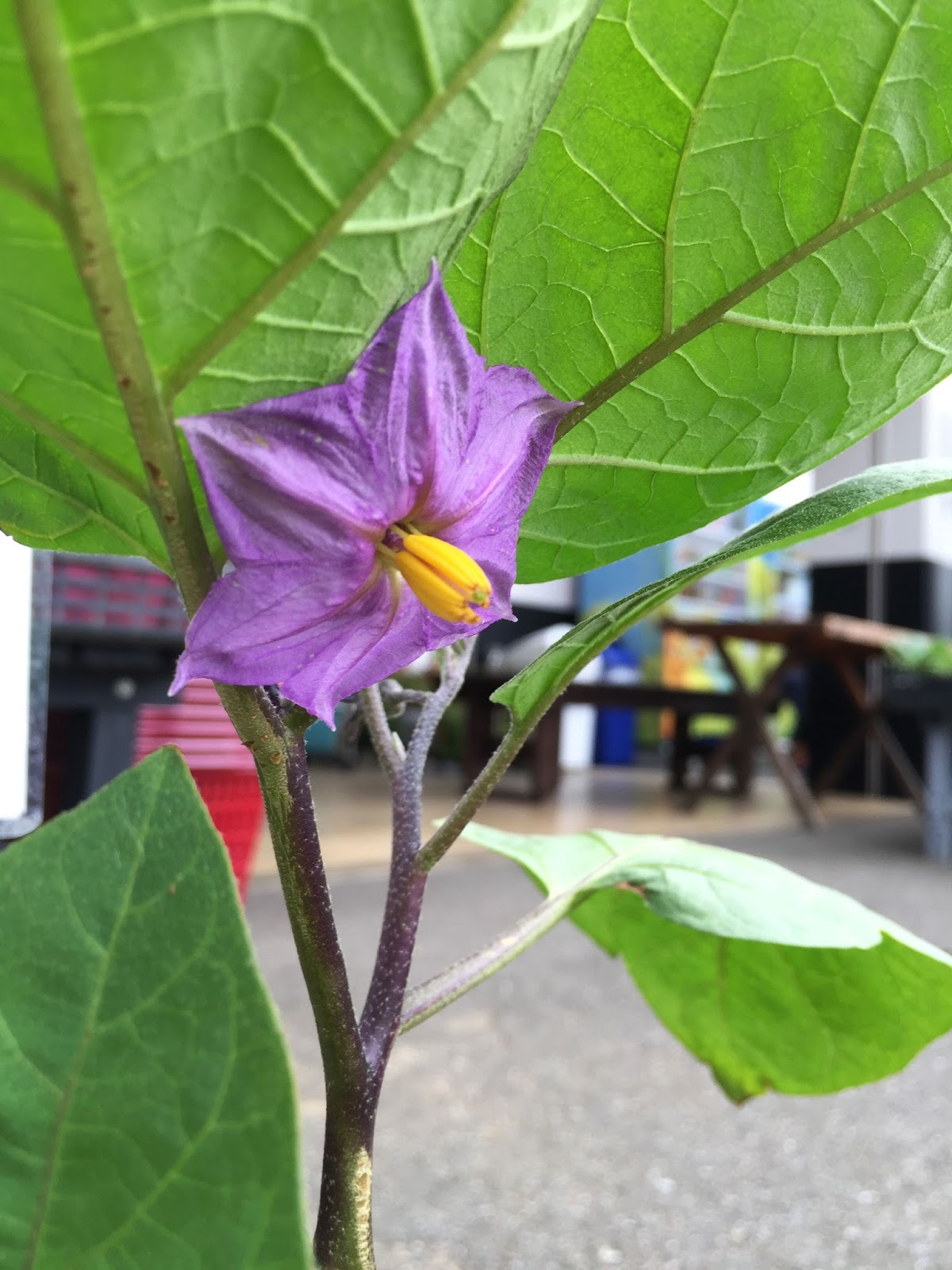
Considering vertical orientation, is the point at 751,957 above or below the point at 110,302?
below

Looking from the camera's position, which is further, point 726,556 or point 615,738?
point 615,738

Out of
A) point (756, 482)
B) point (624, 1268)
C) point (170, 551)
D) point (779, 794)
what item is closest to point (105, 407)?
point (170, 551)

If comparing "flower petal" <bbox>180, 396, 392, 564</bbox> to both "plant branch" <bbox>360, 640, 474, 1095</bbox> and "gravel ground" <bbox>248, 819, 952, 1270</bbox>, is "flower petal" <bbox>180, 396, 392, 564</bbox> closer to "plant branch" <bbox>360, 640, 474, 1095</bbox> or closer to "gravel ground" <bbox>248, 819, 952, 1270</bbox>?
"plant branch" <bbox>360, 640, 474, 1095</bbox>

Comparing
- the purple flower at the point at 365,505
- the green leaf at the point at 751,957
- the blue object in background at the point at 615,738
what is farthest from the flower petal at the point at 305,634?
the blue object in background at the point at 615,738

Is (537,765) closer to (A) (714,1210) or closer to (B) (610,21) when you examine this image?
(A) (714,1210)

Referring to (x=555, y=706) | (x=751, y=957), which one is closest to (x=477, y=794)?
(x=751, y=957)

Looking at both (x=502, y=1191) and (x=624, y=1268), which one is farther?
(x=502, y=1191)

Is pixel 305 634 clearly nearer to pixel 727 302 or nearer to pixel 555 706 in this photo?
pixel 727 302

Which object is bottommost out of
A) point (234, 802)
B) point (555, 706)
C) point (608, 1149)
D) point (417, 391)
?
point (608, 1149)
